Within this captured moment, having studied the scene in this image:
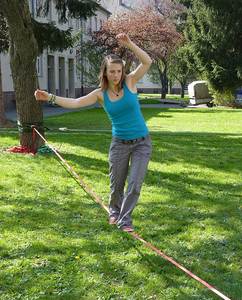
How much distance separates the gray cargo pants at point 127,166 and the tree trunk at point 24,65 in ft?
18.2

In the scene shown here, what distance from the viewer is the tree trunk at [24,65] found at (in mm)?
10523

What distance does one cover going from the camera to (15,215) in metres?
6.37

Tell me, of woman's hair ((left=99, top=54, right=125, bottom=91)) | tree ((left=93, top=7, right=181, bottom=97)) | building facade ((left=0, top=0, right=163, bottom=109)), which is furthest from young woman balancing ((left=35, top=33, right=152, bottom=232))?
tree ((left=93, top=7, right=181, bottom=97))

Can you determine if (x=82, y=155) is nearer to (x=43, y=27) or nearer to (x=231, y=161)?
(x=231, y=161)

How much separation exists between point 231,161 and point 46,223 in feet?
17.2

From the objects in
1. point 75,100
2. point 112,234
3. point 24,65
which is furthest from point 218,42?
point 112,234

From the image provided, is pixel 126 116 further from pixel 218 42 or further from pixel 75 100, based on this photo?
pixel 218 42

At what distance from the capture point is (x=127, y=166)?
5.56 metres

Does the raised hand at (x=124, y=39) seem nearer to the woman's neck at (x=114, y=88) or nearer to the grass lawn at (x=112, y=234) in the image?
the woman's neck at (x=114, y=88)

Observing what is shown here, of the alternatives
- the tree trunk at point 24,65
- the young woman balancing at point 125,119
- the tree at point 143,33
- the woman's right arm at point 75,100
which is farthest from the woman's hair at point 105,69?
the tree at point 143,33

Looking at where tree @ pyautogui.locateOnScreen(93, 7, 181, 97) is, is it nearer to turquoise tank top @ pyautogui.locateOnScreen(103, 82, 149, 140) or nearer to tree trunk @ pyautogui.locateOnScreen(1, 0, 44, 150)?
tree trunk @ pyautogui.locateOnScreen(1, 0, 44, 150)

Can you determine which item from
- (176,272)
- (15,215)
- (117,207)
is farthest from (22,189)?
(176,272)

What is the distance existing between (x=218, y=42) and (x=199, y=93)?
19.3ft

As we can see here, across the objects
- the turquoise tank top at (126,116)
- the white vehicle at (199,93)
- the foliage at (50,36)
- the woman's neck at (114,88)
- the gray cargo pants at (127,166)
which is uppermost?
the foliage at (50,36)
